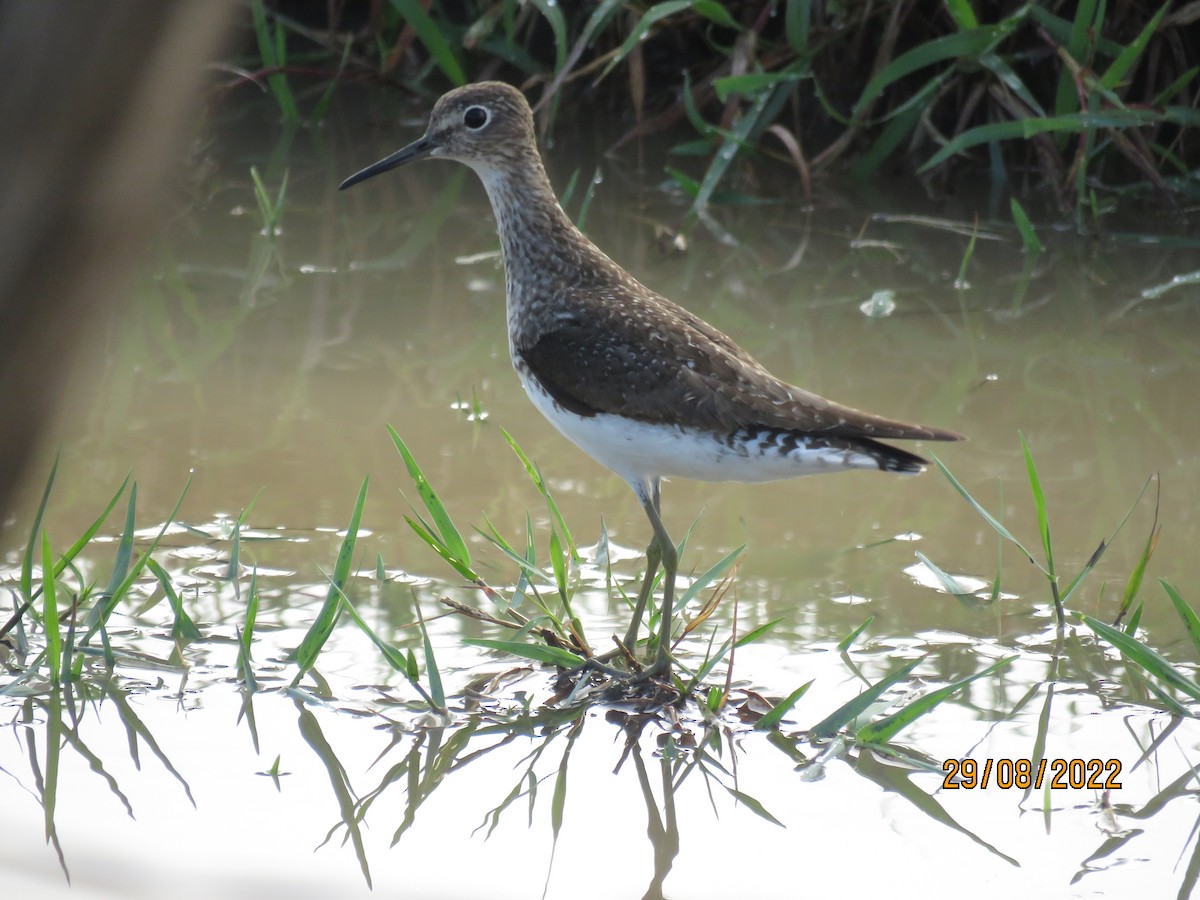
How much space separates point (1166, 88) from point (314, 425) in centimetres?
471

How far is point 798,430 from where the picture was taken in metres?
3.88

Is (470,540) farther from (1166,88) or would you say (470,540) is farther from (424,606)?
(1166,88)

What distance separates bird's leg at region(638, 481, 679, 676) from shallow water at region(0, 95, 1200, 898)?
18 centimetres

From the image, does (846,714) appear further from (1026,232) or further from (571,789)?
(1026,232)

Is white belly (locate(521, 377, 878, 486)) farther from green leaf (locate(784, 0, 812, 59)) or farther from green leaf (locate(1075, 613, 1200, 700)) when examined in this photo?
green leaf (locate(784, 0, 812, 59))

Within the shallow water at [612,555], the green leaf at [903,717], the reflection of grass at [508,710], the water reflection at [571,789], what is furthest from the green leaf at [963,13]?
the green leaf at [903,717]

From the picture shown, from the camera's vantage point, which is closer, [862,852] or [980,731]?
[862,852]

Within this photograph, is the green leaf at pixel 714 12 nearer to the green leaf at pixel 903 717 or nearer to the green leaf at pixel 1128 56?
the green leaf at pixel 1128 56

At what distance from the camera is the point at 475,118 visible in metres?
4.86

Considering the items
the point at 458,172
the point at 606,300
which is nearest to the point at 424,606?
the point at 606,300

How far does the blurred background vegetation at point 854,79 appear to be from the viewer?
23.4 ft

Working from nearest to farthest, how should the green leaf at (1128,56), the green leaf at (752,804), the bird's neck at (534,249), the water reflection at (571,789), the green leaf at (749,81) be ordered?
the water reflection at (571,789) < the green leaf at (752,804) < the bird's neck at (534,249) < the green leaf at (1128,56) < the green leaf at (749,81)
